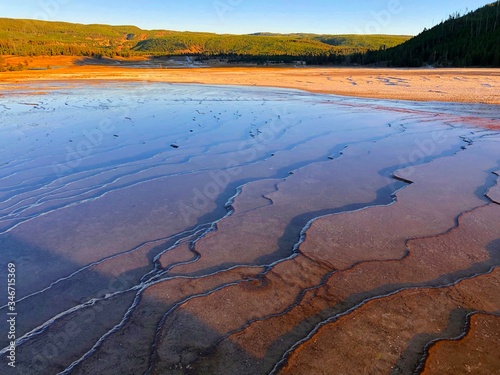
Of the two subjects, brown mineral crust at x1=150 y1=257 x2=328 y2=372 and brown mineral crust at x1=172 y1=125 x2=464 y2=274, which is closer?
brown mineral crust at x1=150 y1=257 x2=328 y2=372

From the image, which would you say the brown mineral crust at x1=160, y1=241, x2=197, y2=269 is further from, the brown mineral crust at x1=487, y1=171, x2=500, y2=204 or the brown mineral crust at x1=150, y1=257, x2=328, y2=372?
the brown mineral crust at x1=487, y1=171, x2=500, y2=204

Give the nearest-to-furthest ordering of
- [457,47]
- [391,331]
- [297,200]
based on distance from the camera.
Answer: [391,331]
[297,200]
[457,47]

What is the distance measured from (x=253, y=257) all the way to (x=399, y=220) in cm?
169

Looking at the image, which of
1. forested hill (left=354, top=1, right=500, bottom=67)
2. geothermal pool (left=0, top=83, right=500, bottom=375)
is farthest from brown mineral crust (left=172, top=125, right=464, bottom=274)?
forested hill (left=354, top=1, right=500, bottom=67)

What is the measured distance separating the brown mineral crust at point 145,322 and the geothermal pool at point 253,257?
11 millimetres

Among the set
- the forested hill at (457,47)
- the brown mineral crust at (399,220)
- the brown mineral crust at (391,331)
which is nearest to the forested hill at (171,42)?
the forested hill at (457,47)

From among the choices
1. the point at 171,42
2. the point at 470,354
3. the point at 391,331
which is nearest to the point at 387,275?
the point at 391,331

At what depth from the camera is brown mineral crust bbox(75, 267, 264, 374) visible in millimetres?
1927

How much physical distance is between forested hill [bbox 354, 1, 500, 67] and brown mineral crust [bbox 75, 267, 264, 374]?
38766 mm

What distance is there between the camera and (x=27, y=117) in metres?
10.5

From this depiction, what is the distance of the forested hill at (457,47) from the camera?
3447cm

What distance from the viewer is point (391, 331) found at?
2.11 metres

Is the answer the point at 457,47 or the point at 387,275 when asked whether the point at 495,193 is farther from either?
the point at 457,47

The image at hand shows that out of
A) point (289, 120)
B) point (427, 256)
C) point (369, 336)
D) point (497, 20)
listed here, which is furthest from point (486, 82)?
point (497, 20)
